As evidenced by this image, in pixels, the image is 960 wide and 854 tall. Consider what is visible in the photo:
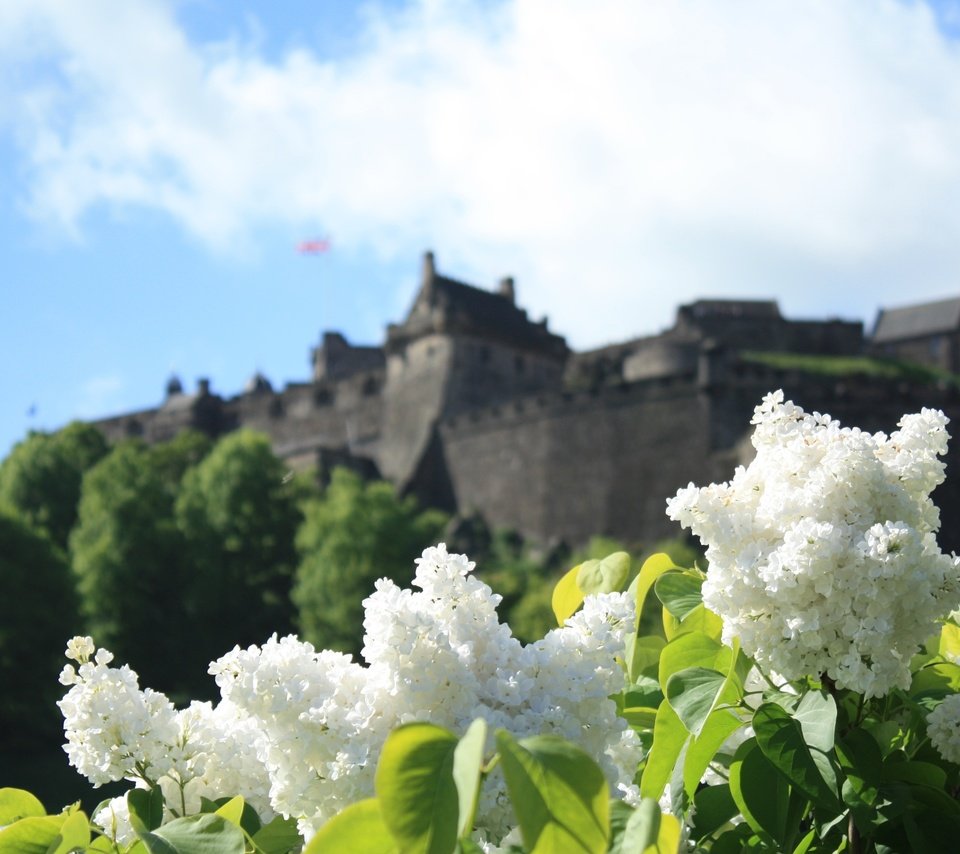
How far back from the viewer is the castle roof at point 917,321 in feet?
217

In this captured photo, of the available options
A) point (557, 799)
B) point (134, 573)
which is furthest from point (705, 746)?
point (134, 573)

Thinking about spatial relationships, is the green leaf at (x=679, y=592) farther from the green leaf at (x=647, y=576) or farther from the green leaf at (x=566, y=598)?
the green leaf at (x=566, y=598)

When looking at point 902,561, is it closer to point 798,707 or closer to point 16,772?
point 798,707

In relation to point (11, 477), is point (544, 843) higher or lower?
lower

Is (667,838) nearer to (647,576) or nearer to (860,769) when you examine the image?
(860,769)

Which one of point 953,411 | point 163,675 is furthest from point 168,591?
point 953,411

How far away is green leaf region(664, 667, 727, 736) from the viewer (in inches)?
122

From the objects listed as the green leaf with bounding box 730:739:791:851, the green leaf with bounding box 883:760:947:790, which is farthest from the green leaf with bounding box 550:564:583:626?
the green leaf with bounding box 883:760:947:790

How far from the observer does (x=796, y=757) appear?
3.04 m

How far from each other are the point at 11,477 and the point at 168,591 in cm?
1060

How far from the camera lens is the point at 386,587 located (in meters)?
3.02

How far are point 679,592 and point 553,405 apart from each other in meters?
50.1

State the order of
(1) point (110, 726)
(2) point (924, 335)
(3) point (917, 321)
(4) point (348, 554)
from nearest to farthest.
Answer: (1) point (110, 726) < (4) point (348, 554) < (2) point (924, 335) < (3) point (917, 321)

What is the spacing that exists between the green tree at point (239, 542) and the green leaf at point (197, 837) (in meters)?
44.6
